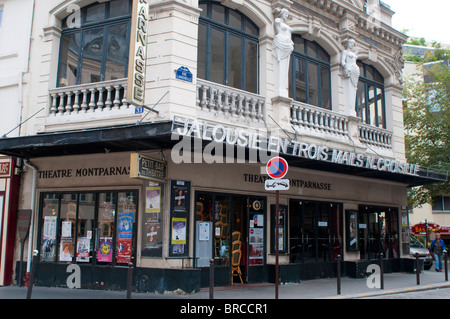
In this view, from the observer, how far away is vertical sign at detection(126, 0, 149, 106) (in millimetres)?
9922

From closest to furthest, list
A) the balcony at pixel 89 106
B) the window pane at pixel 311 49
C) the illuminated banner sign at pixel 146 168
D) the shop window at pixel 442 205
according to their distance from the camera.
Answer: the illuminated banner sign at pixel 146 168, the balcony at pixel 89 106, the window pane at pixel 311 49, the shop window at pixel 442 205

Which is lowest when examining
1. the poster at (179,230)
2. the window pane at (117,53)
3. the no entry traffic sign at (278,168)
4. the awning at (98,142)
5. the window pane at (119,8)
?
the poster at (179,230)

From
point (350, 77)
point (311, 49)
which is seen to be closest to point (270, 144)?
point (311, 49)

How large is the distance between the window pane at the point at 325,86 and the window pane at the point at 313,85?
0.35 metres

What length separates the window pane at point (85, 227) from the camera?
39.5 ft

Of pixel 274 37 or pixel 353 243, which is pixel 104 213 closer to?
pixel 274 37

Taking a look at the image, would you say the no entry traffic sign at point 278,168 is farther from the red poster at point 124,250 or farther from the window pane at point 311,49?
the window pane at point 311,49

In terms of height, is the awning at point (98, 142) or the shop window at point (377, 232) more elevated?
the awning at point (98, 142)

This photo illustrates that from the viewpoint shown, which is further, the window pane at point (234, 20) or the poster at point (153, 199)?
the window pane at point (234, 20)

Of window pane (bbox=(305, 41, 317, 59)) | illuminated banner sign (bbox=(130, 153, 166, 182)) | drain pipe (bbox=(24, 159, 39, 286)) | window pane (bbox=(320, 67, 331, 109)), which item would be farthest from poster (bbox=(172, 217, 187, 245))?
window pane (bbox=(305, 41, 317, 59))

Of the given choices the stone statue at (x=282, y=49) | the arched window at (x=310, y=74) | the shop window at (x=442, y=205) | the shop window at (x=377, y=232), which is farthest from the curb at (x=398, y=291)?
the shop window at (x=442, y=205)

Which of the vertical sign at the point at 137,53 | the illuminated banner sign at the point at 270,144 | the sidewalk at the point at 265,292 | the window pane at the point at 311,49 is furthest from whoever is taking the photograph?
the window pane at the point at 311,49

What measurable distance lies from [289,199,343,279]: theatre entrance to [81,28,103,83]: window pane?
273 inches
